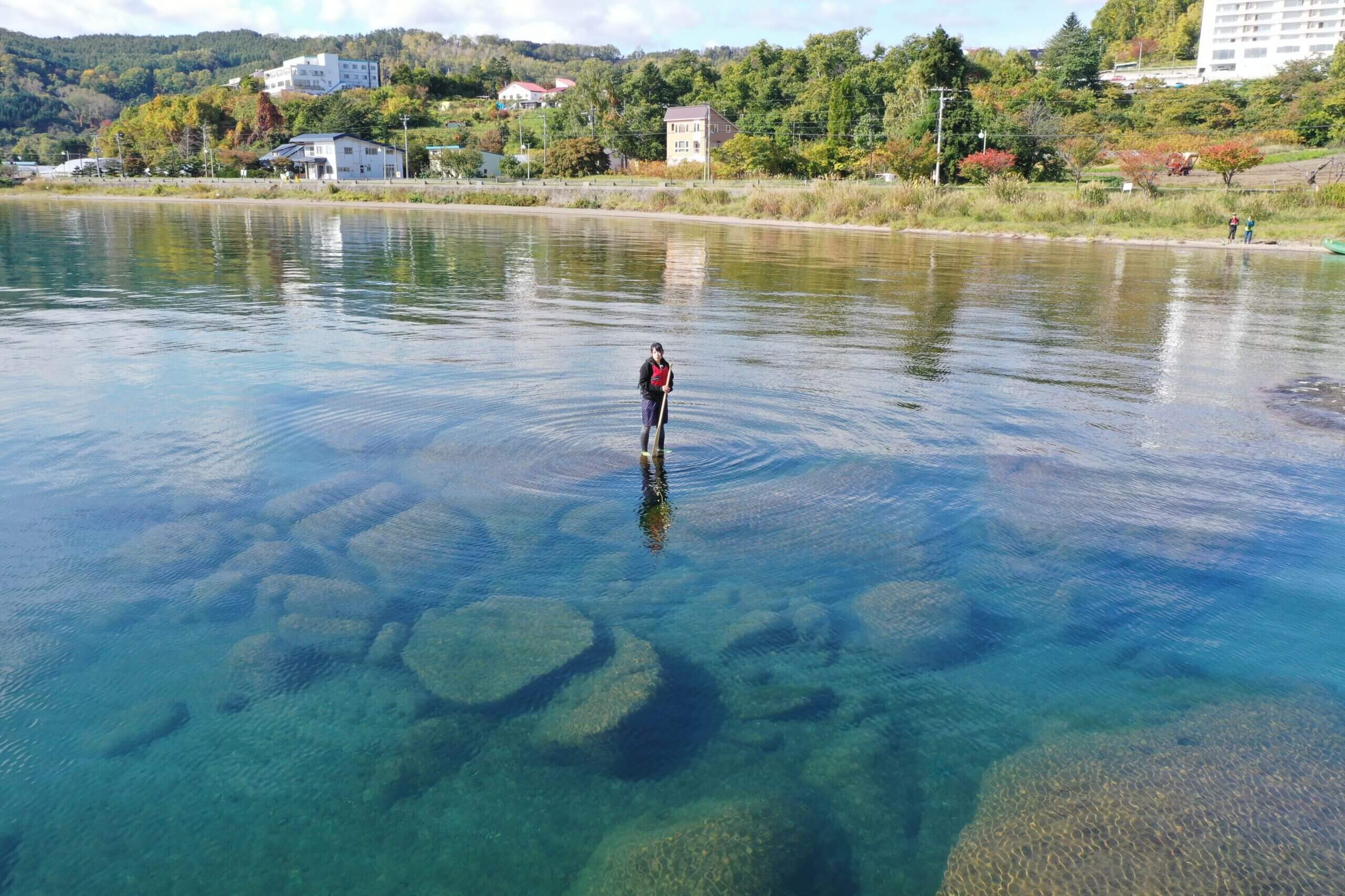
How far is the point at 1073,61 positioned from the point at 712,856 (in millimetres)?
123979

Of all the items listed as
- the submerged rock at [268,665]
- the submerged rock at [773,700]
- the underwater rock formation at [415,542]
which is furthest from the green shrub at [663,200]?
the submerged rock at [773,700]

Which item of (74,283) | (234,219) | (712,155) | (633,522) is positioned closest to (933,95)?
(712,155)

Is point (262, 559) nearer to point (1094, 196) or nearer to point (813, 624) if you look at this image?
point (813, 624)

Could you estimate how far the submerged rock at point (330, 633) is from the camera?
7.90 meters

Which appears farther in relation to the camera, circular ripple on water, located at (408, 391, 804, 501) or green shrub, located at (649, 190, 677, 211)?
green shrub, located at (649, 190, 677, 211)

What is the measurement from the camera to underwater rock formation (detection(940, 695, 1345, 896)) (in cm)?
557

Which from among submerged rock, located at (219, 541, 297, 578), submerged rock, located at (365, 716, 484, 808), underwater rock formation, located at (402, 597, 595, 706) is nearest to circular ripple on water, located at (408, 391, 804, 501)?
submerged rock, located at (219, 541, 297, 578)

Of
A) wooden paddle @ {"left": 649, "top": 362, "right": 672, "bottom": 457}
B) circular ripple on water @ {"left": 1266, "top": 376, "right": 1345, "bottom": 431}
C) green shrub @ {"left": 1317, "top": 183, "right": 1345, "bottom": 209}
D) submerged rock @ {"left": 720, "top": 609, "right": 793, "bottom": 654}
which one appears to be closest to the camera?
submerged rock @ {"left": 720, "top": 609, "right": 793, "bottom": 654}

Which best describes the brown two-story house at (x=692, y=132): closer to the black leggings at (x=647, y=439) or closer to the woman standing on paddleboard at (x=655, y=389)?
the black leggings at (x=647, y=439)

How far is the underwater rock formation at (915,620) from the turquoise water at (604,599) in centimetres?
5

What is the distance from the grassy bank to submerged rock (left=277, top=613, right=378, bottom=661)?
52.7 meters

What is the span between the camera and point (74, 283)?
31.1 meters

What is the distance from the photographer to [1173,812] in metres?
6.09

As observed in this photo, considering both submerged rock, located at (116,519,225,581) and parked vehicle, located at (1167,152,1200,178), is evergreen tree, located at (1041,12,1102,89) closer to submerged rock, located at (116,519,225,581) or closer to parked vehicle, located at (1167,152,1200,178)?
parked vehicle, located at (1167,152,1200,178)
